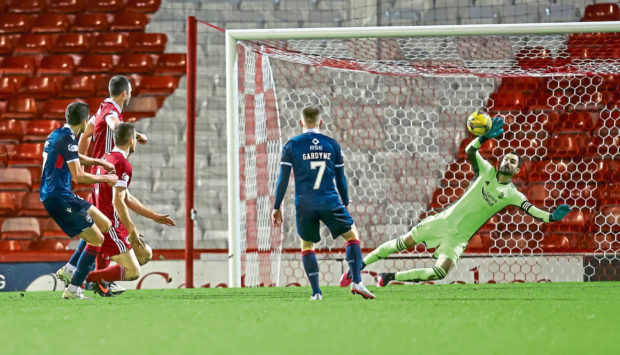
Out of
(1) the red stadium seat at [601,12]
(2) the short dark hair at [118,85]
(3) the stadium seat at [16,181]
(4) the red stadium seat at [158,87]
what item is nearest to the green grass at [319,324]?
(2) the short dark hair at [118,85]

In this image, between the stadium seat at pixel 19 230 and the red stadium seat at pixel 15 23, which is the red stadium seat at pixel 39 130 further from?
the red stadium seat at pixel 15 23

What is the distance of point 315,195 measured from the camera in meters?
5.28

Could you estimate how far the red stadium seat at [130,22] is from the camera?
10766mm

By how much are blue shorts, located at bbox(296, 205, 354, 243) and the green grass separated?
41cm

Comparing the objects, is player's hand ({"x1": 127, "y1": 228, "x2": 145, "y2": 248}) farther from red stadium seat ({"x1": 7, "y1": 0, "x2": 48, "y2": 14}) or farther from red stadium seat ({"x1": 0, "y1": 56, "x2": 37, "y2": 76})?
red stadium seat ({"x1": 7, "y1": 0, "x2": 48, "y2": 14})

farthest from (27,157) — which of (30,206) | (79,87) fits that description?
(79,87)

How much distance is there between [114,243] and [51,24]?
18.8 ft

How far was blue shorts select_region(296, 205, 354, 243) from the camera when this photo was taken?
17.3ft

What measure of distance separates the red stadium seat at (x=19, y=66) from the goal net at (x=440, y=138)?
325cm

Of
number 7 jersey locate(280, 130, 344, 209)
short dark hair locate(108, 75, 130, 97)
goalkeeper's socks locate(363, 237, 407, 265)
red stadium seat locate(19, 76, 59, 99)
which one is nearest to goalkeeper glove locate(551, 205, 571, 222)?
goalkeeper's socks locate(363, 237, 407, 265)

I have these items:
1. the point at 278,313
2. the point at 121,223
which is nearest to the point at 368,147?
the point at 121,223

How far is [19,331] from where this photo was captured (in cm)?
387

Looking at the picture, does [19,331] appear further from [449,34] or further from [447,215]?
[449,34]

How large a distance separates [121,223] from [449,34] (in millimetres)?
2984
